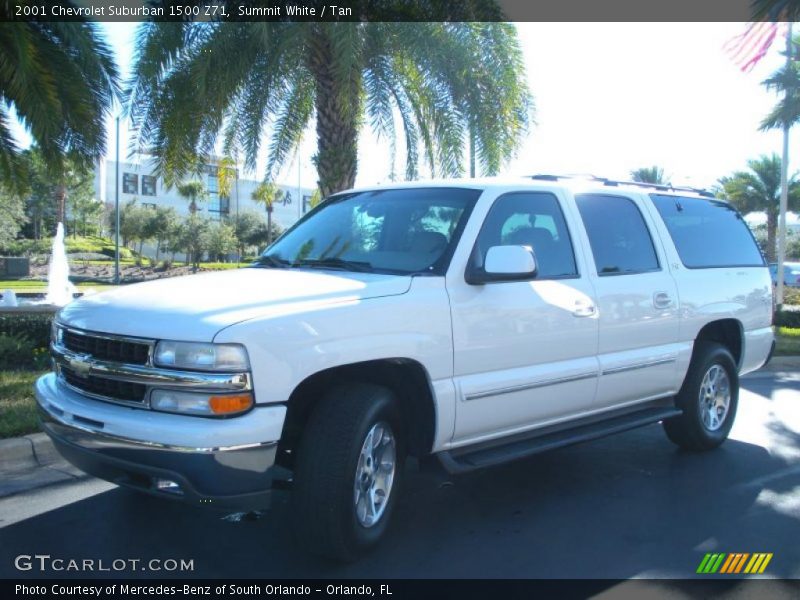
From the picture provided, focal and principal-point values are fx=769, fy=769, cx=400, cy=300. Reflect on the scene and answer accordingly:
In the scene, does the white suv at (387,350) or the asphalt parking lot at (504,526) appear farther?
the asphalt parking lot at (504,526)

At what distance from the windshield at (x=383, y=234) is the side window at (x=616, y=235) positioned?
3.54 ft

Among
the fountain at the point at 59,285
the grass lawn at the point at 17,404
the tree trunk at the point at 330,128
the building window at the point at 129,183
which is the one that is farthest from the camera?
the building window at the point at 129,183

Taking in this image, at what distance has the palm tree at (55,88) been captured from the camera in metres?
9.65

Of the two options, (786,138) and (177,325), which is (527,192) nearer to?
(177,325)

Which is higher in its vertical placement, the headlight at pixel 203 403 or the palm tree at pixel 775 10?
the palm tree at pixel 775 10

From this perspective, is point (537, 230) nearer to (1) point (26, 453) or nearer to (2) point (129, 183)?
(1) point (26, 453)

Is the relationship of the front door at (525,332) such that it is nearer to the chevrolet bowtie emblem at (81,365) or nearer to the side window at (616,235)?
the side window at (616,235)

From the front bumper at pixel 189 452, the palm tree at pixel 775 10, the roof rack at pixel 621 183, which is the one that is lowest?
the front bumper at pixel 189 452

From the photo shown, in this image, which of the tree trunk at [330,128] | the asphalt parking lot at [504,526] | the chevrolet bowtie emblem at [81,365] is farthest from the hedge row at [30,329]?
the chevrolet bowtie emblem at [81,365]

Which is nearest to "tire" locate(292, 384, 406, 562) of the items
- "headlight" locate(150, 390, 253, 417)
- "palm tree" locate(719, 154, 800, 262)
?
"headlight" locate(150, 390, 253, 417)

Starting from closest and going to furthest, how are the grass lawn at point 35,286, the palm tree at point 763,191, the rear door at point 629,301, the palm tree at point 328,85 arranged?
the rear door at point 629,301
the palm tree at point 328,85
the grass lawn at point 35,286
the palm tree at point 763,191

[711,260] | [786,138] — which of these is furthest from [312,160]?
[786,138]

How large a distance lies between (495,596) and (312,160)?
28.8 feet

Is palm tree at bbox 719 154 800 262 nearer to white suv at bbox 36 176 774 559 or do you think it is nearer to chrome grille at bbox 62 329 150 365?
white suv at bbox 36 176 774 559
